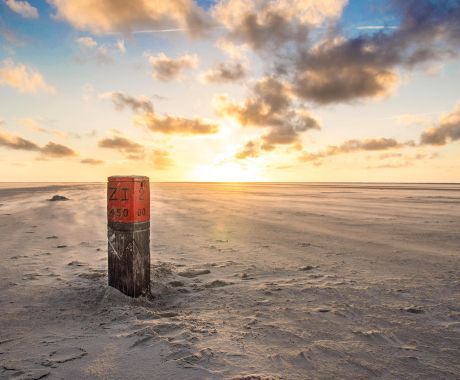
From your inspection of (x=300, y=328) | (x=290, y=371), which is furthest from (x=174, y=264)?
(x=290, y=371)

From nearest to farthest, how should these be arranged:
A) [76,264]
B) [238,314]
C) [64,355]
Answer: [64,355]
[238,314]
[76,264]

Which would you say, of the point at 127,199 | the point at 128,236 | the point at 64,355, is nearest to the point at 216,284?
the point at 128,236

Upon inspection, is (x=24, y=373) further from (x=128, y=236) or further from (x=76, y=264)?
(x=76, y=264)

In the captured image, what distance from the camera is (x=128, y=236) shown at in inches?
145

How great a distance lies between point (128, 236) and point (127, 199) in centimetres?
42

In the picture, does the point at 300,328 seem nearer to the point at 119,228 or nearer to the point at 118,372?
the point at 118,372

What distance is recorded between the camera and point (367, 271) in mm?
4945

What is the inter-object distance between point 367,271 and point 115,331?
147 inches

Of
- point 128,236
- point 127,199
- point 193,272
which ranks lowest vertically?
point 193,272

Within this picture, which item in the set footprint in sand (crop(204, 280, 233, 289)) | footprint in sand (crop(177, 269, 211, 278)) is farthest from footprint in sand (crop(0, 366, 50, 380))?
footprint in sand (crop(177, 269, 211, 278))

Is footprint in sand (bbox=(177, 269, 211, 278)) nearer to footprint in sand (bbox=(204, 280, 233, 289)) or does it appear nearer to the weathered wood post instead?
footprint in sand (bbox=(204, 280, 233, 289))

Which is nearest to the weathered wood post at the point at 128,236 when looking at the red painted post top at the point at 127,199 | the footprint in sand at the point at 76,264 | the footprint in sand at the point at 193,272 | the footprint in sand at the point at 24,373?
the red painted post top at the point at 127,199

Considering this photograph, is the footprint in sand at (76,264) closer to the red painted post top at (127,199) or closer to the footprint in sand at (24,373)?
the red painted post top at (127,199)

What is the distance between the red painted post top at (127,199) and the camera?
12.1 feet
